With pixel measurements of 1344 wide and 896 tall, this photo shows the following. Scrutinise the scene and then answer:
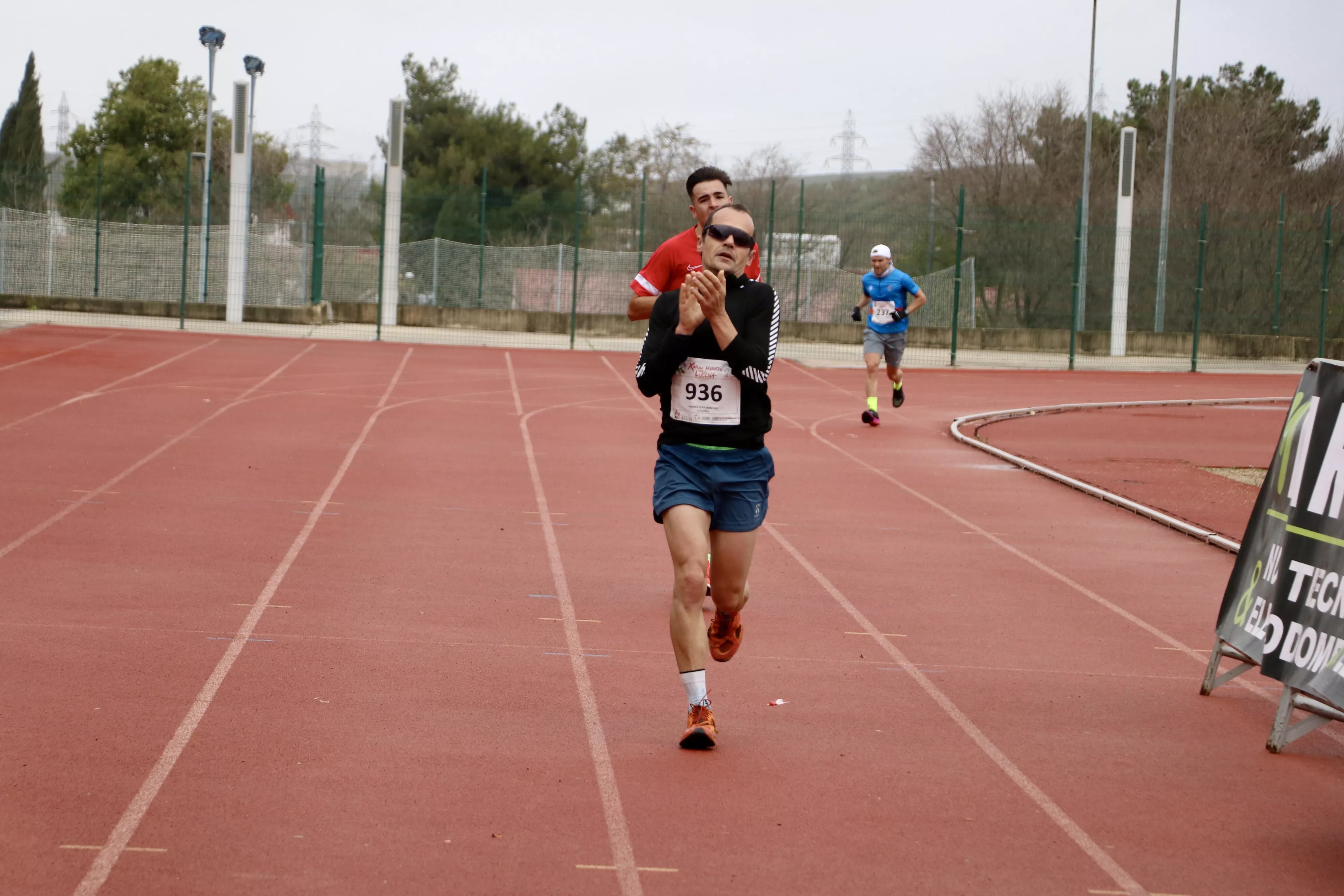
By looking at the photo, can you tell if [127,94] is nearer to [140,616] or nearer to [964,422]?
[964,422]

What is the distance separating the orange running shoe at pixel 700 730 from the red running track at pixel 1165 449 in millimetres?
5529

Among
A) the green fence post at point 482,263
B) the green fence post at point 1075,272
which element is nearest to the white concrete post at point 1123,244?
the green fence post at point 1075,272

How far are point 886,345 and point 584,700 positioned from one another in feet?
35.7

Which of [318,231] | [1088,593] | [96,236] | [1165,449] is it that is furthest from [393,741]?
[96,236]

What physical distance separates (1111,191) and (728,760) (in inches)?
1838

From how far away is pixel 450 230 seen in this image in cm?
3152

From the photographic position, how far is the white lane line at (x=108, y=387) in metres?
13.3

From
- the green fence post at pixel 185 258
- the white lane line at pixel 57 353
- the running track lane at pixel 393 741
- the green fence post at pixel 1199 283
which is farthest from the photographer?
the green fence post at pixel 1199 283

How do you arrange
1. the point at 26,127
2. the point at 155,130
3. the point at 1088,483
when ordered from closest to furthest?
the point at 1088,483 < the point at 26,127 < the point at 155,130

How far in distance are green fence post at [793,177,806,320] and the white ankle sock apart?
83.3 feet

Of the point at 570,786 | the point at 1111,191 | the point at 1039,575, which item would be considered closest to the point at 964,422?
the point at 1039,575

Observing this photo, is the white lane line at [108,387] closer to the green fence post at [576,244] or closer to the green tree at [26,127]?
the green fence post at [576,244]

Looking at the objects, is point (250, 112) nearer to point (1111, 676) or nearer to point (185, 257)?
point (185, 257)

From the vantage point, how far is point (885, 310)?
15.8 metres
